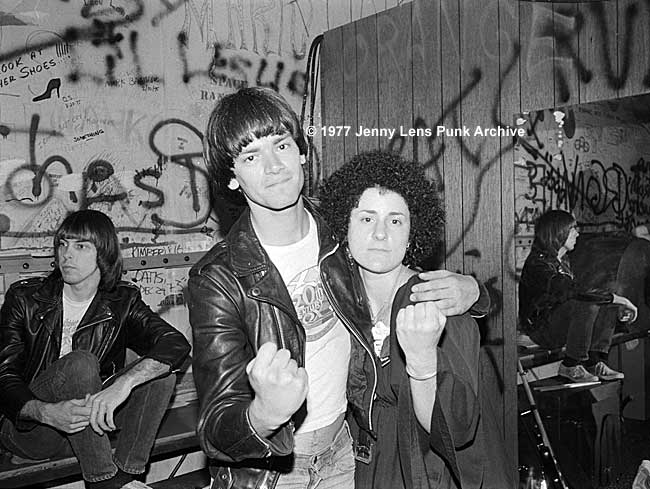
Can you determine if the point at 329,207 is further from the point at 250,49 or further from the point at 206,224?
the point at 250,49

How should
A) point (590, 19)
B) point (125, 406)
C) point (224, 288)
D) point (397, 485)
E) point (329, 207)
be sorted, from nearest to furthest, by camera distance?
point (224, 288) < point (397, 485) < point (329, 207) < point (590, 19) < point (125, 406)

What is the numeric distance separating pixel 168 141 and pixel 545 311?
6.71 ft

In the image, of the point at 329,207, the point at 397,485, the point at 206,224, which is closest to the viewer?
the point at 397,485

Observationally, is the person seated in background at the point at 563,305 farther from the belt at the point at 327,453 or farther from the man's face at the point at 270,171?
the man's face at the point at 270,171

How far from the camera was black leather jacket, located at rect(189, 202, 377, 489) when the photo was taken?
1.43m

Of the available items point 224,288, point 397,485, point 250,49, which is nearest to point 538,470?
point 397,485

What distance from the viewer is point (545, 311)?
289cm

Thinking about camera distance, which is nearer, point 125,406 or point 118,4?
point 125,406

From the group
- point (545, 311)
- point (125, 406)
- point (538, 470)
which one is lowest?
point (538, 470)

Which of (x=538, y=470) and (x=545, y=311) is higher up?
(x=545, y=311)

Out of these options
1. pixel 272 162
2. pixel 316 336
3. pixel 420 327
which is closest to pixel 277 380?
pixel 420 327

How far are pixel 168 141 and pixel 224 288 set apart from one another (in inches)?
86.9

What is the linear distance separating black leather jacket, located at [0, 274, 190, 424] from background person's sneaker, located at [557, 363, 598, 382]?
1622 millimetres

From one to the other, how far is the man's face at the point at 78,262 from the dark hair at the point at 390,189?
1.55m
